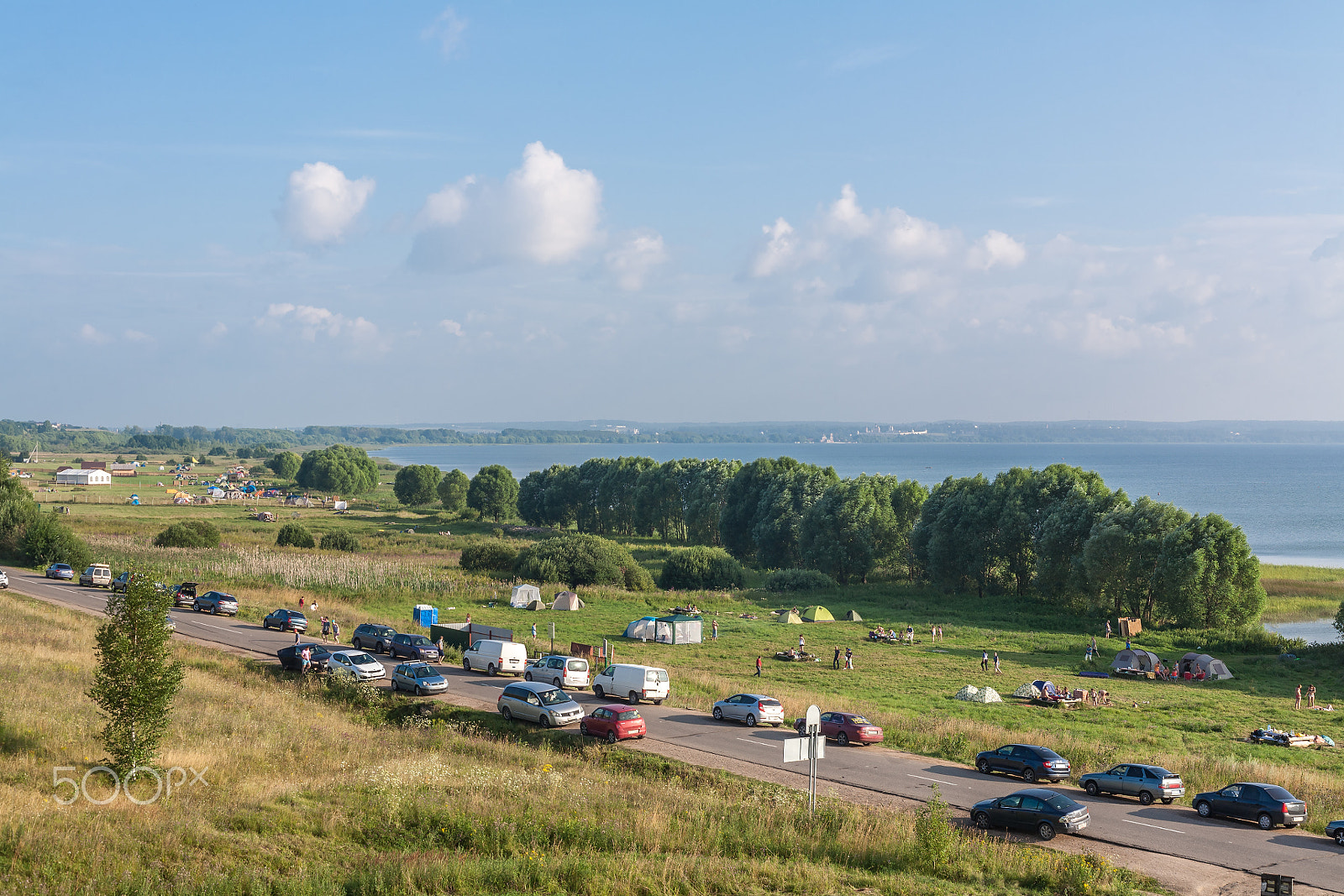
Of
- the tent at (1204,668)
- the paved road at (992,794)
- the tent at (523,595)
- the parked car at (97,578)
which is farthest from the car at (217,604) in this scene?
the tent at (1204,668)

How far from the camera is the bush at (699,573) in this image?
8744 centimetres

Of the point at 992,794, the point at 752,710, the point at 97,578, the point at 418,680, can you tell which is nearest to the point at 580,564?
the point at 97,578

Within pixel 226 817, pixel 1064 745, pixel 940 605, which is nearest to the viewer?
pixel 226 817

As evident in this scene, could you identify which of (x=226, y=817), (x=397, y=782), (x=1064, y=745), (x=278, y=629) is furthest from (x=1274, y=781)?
(x=278, y=629)

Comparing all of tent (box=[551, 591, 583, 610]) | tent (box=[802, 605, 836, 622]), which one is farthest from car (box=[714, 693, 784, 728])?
tent (box=[551, 591, 583, 610])

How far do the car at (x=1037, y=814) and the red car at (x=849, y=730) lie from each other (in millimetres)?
9035

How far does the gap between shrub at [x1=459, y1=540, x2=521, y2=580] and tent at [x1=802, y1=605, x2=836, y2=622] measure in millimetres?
28695

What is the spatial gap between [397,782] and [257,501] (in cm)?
16991

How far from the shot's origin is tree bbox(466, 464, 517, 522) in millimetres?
152250

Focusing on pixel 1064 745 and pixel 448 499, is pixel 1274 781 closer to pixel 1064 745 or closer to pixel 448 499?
pixel 1064 745

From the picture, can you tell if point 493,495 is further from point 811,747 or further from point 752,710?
point 811,747

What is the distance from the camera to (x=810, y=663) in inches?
2063

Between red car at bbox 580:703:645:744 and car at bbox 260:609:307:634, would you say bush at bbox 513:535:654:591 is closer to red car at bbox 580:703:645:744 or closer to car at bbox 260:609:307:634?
car at bbox 260:609:307:634

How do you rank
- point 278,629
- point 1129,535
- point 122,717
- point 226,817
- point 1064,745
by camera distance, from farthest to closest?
point 1129,535
point 278,629
point 1064,745
point 122,717
point 226,817
